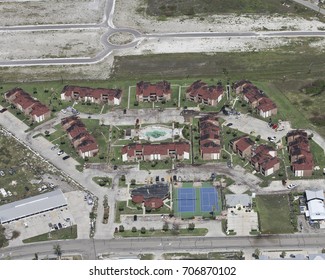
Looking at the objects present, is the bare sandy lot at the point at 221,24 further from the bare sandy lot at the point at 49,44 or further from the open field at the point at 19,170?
the open field at the point at 19,170

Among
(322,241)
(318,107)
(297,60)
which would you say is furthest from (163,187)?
(297,60)

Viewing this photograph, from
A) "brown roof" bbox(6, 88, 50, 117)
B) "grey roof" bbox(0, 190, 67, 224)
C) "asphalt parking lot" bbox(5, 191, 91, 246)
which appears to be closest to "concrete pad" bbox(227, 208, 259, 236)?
"asphalt parking lot" bbox(5, 191, 91, 246)

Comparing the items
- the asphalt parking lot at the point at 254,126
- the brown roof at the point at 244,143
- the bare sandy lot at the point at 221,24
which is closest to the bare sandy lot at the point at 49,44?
the bare sandy lot at the point at 221,24

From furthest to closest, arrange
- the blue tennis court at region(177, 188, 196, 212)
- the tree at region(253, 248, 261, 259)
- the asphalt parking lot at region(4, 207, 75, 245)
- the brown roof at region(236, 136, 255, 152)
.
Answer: the brown roof at region(236, 136, 255, 152) < the blue tennis court at region(177, 188, 196, 212) < the asphalt parking lot at region(4, 207, 75, 245) < the tree at region(253, 248, 261, 259)

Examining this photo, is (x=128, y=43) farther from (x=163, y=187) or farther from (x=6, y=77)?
(x=163, y=187)

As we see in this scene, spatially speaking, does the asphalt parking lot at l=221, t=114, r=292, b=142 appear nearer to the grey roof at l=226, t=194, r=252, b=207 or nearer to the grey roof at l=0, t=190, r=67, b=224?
the grey roof at l=226, t=194, r=252, b=207

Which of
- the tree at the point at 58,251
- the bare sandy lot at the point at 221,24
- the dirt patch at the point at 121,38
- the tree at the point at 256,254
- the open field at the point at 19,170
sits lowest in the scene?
the tree at the point at 256,254

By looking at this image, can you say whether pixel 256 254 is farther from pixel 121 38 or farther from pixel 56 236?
pixel 121 38

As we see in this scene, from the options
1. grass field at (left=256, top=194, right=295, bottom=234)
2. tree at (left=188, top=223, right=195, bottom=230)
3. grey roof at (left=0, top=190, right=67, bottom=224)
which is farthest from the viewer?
grey roof at (left=0, top=190, right=67, bottom=224)
